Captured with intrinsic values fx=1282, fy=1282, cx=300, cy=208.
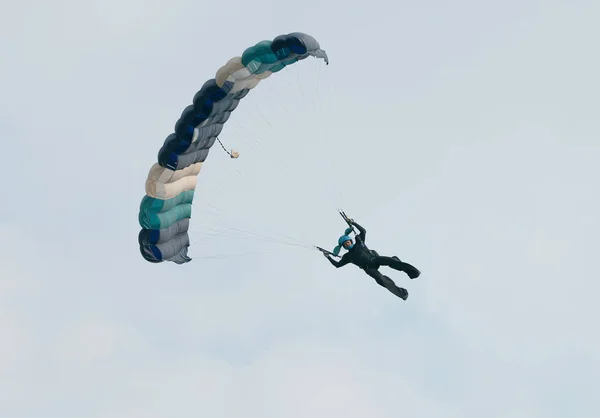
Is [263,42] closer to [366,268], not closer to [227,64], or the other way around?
[227,64]

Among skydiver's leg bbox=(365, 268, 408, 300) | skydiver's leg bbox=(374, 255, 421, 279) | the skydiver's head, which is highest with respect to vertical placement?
the skydiver's head

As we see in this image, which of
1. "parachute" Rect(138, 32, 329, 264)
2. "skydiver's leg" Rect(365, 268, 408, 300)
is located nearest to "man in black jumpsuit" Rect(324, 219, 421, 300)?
"skydiver's leg" Rect(365, 268, 408, 300)

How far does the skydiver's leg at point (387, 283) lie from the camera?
3077 centimetres

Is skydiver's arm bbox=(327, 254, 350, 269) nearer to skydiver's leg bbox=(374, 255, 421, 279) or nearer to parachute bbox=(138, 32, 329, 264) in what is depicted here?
skydiver's leg bbox=(374, 255, 421, 279)

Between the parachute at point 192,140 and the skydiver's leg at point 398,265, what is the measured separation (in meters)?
5.09

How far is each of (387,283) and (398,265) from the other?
1.80 ft

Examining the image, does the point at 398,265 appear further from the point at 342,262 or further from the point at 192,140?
the point at 192,140

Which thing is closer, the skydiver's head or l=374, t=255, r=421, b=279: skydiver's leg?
l=374, t=255, r=421, b=279: skydiver's leg

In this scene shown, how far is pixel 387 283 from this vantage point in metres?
30.9

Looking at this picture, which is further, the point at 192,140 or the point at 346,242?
the point at 192,140

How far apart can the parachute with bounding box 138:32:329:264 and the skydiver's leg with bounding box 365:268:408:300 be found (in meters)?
5.30

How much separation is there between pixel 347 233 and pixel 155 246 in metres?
5.36

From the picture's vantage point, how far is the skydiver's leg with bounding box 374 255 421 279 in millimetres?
30531

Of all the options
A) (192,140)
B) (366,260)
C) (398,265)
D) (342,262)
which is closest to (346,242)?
(342,262)
